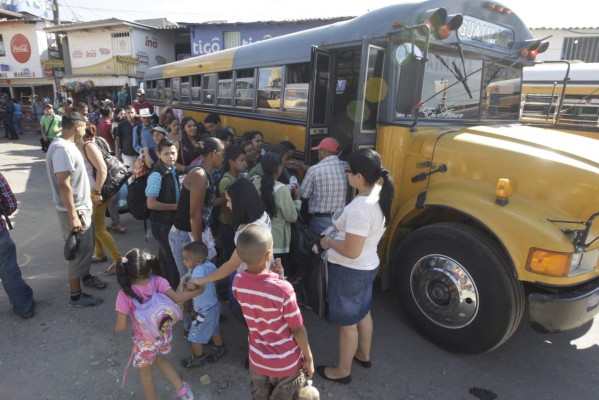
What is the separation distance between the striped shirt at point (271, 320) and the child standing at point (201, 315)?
784 millimetres

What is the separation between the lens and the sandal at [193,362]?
2.68m

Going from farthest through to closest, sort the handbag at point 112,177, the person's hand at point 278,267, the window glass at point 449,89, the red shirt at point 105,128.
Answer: the red shirt at point 105,128 < the handbag at point 112,177 < the window glass at point 449,89 < the person's hand at point 278,267

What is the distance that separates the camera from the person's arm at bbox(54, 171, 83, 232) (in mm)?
3080

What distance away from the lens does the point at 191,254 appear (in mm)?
2504

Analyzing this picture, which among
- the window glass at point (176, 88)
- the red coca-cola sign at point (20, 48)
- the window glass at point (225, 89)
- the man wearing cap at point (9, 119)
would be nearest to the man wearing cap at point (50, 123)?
the window glass at point (176, 88)

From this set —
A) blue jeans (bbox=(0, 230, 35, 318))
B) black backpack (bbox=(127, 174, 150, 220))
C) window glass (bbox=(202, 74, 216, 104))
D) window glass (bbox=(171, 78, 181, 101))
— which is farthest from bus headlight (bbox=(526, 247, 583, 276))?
window glass (bbox=(171, 78, 181, 101))

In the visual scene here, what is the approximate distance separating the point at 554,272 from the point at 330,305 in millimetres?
1387

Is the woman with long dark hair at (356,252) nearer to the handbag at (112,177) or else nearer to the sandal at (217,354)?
the sandal at (217,354)

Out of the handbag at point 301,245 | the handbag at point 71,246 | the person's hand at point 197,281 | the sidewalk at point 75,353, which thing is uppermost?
the person's hand at point 197,281

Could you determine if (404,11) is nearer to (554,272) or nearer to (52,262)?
(554,272)

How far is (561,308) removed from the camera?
2.33m

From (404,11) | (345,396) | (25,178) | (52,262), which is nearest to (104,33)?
(25,178)

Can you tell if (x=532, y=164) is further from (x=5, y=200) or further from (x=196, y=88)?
(x=196, y=88)

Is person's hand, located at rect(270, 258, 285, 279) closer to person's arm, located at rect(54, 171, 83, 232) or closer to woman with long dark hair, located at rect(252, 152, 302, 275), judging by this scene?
woman with long dark hair, located at rect(252, 152, 302, 275)
